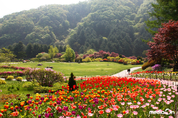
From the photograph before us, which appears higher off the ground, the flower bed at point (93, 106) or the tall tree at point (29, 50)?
the tall tree at point (29, 50)

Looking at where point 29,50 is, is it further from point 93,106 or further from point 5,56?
point 93,106

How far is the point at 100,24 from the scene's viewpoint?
314 feet

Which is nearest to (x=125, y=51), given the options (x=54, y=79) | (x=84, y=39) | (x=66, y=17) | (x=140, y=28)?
(x=140, y=28)

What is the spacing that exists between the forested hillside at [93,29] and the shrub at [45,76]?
65.4m

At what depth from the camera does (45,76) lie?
8.60m

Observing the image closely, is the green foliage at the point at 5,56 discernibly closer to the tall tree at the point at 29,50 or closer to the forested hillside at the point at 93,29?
the tall tree at the point at 29,50

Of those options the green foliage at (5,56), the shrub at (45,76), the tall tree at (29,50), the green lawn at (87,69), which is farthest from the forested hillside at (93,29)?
the shrub at (45,76)

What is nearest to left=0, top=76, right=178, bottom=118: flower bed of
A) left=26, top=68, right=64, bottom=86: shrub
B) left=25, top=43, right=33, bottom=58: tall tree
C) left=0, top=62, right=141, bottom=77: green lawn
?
left=26, top=68, right=64, bottom=86: shrub

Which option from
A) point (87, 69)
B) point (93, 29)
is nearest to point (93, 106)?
point (87, 69)

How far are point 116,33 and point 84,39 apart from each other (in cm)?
2124

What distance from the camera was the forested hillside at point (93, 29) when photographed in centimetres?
7588

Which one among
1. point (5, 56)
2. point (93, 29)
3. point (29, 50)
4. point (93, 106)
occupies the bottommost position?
point (93, 106)

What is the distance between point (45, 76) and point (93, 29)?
8586 cm

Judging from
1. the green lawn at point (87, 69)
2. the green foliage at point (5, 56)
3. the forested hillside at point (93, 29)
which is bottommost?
the green lawn at point (87, 69)
